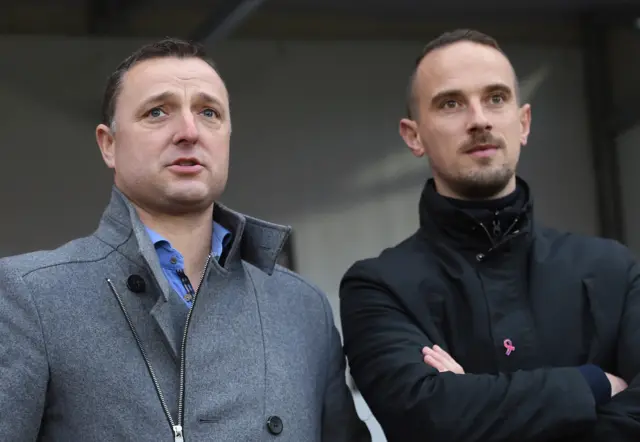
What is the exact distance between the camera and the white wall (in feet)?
17.7

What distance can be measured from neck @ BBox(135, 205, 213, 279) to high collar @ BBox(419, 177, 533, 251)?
1.80 ft

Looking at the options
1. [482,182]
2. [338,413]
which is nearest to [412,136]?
[482,182]

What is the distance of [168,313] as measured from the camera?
5.59 feet

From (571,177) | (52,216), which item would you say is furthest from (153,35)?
(571,177)

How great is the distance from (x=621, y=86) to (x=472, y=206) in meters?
5.04

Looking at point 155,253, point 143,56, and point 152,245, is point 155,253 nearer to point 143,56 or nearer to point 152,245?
point 152,245

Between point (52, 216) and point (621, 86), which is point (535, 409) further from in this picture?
point (621, 86)

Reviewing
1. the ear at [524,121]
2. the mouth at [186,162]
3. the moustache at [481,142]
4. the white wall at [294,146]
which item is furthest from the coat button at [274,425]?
the white wall at [294,146]

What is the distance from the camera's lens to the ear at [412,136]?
2.21 meters

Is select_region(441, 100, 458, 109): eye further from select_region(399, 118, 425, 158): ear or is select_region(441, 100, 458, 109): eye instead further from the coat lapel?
the coat lapel

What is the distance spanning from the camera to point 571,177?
6.59 metres

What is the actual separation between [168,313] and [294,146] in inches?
168

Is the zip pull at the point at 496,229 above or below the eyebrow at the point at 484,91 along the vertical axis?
below

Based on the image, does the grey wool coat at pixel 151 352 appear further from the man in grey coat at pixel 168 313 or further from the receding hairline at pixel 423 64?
the receding hairline at pixel 423 64
